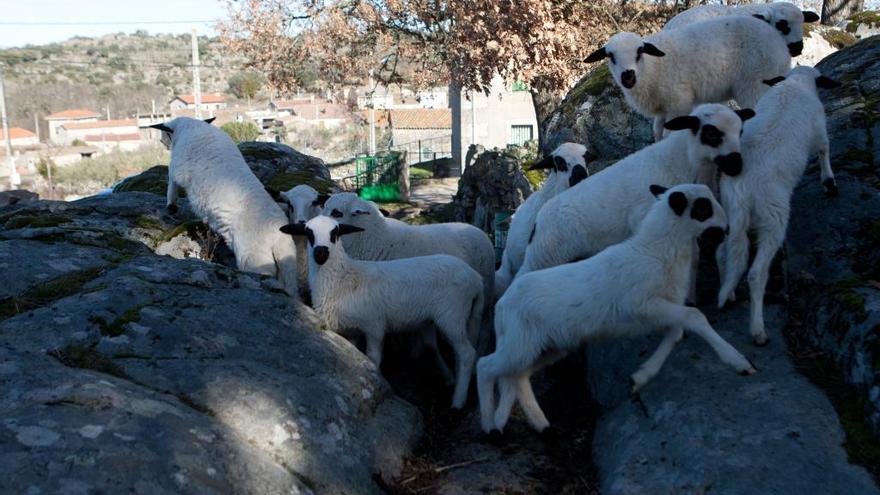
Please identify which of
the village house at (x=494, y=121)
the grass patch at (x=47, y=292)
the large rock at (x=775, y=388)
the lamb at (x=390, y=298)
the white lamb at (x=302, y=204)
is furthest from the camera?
the village house at (x=494, y=121)

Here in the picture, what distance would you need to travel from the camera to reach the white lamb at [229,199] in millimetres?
8195

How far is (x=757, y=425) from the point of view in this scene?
4.77 m

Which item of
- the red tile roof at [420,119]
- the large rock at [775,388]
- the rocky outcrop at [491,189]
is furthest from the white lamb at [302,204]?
the red tile roof at [420,119]

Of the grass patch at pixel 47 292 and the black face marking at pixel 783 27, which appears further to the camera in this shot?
the black face marking at pixel 783 27

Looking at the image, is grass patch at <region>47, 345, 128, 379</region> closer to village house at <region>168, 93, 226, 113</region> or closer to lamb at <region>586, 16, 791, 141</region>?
lamb at <region>586, 16, 791, 141</region>

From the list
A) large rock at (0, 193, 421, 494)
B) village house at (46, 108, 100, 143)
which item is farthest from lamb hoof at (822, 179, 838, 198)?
village house at (46, 108, 100, 143)

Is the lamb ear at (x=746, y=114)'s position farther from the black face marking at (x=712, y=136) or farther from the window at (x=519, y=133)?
the window at (x=519, y=133)

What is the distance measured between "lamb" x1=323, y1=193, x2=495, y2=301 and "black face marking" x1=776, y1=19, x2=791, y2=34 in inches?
150

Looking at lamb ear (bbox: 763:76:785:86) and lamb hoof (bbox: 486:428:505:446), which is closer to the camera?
lamb hoof (bbox: 486:428:505:446)

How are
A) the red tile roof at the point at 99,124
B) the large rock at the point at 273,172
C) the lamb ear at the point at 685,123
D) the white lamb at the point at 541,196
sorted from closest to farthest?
the lamb ear at the point at 685,123, the white lamb at the point at 541,196, the large rock at the point at 273,172, the red tile roof at the point at 99,124

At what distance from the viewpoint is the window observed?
44.3 metres

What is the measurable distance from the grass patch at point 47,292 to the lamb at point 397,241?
9.48ft

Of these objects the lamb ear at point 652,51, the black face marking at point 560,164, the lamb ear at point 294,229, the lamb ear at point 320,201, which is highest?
the lamb ear at point 652,51

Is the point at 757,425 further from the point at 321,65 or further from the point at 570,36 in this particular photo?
the point at 321,65
